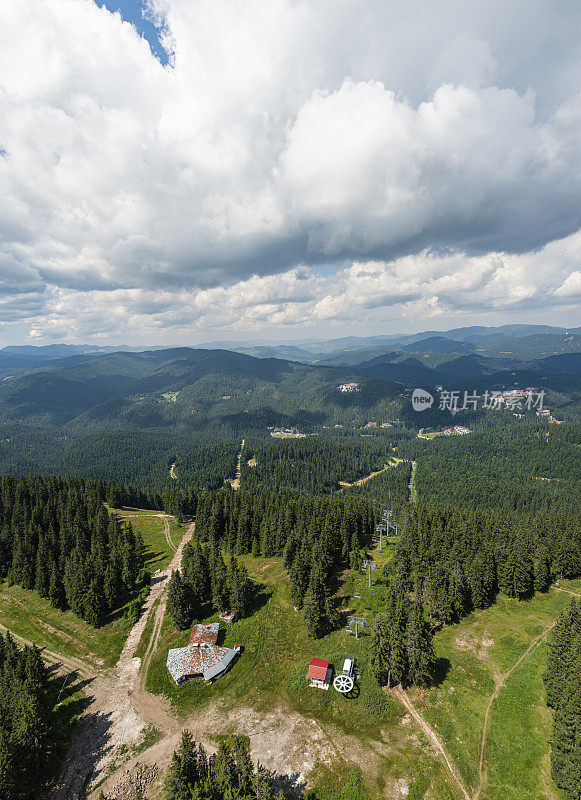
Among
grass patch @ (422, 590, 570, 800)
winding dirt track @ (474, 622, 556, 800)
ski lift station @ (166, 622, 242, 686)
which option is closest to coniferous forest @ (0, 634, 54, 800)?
ski lift station @ (166, 622, 242, 686)

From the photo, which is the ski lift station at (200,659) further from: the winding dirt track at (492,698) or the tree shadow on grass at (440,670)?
the winding dirt track at (492,698)

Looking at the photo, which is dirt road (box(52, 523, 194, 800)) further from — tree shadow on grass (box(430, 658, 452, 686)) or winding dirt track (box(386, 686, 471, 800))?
tree shadow on grass (box(430, 658, 452, 686))

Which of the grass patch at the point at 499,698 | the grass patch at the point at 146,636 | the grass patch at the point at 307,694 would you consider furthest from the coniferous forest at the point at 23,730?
the grass patch at the point at 499,698

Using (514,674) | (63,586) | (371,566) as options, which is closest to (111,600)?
(63,586)

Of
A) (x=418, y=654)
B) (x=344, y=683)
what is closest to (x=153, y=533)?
(x=344, y=683)

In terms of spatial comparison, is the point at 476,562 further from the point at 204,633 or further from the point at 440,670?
the point at 204,633
